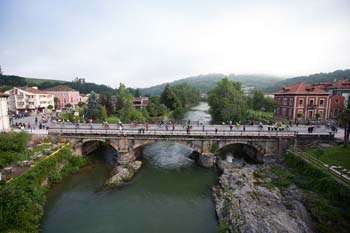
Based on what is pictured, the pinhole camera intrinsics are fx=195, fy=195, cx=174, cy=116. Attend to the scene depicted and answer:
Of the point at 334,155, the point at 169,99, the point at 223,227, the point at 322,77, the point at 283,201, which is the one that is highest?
the point at 322,77

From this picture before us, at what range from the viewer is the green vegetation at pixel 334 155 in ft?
64.2

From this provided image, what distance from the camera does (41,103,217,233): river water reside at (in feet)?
51.9

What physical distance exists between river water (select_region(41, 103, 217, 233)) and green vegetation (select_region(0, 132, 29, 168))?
5.18 metres

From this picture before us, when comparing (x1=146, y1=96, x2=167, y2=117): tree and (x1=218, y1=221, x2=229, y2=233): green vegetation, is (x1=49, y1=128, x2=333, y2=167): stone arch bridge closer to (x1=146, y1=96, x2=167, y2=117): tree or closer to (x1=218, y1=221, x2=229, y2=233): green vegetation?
(x1=218, y1=221, x2=229, y2=233): green vegetation

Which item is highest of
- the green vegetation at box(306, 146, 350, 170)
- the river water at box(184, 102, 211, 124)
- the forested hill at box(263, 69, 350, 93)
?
the forested hill at box(263, 69, 350, 93)

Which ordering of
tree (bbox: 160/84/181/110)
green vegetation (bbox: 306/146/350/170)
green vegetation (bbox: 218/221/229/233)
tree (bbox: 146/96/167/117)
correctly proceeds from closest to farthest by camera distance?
green vegetation (bbox: 218/221/229/233) < green vegetation (bbox: 306/146/350/170) < tree (bbox: 146/96/167/117) < tree (bbox: 160/84/181/110)

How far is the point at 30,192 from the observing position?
17.1 meters

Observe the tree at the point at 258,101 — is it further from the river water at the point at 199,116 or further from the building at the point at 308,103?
the building at the point at 308,103

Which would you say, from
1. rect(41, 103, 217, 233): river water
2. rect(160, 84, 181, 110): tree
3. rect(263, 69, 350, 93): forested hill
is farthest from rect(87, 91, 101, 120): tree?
Answer: rect(263, 69, 350, 93): forested hill

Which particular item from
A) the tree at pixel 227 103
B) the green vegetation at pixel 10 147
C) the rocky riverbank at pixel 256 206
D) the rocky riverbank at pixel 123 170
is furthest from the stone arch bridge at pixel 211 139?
the tree at pixel 227 103

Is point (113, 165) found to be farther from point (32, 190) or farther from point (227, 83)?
point (227, 83)

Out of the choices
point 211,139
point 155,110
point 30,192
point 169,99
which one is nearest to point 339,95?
point 211,139

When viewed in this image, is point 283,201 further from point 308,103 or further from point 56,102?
point 56,102

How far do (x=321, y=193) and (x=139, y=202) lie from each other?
16.4m
